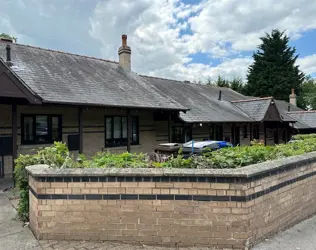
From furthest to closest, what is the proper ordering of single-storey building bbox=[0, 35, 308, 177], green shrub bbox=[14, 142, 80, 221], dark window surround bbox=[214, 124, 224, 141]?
1. dark window surround bbox=[214, 124, 224, 141]
2. single-storey building bbox=[0, 35, 308, 177]
3. green shrub bbox=[14, 142, 80, 221]

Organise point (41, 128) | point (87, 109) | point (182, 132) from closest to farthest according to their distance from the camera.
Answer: point (41, 128) → point (87, 109) → point (182, 132)

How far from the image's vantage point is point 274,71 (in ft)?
139

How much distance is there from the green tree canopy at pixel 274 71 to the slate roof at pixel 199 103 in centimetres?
2029

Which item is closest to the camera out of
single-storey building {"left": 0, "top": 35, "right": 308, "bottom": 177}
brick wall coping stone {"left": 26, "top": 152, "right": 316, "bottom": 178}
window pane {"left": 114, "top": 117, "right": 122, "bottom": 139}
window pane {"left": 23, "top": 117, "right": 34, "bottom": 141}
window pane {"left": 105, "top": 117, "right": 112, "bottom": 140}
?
brick wall coping stone {"left": 26, "top": 152, "right": 316, "bottom": 178}

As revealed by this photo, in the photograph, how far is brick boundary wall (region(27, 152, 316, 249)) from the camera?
3900mm

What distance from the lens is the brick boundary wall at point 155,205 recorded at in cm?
390

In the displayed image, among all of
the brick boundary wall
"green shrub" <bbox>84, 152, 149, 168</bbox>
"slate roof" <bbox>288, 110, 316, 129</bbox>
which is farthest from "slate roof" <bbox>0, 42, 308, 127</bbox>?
"slate roof" <bbox>288, 110, 316, 129</bbox>

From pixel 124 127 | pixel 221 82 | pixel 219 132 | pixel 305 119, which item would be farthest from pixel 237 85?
pixel 124 127

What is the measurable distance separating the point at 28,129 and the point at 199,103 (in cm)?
1124

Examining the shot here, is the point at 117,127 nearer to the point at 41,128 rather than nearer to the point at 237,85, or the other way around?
the point at 41,128

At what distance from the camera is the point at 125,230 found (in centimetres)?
404

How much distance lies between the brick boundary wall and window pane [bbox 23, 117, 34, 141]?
7.51 metres

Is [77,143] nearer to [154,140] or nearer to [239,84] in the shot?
[154,140]

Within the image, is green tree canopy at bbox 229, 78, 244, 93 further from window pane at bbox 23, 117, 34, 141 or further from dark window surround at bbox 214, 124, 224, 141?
window pane at bbox 23, 117, 34, 141
